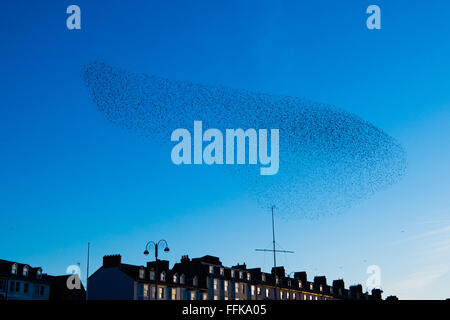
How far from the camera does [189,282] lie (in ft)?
297

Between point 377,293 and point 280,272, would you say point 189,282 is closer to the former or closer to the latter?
point 280,272

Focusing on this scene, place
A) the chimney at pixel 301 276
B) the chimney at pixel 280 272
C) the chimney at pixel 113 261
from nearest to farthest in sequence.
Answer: the chimney at pixel 113 261
the chimney at pixel 280 272
the chimney at pixel 301 276

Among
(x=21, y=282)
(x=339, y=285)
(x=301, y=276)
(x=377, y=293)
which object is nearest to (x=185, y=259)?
(x=21, y=282)

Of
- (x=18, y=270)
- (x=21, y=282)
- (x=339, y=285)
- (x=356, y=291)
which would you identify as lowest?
(x=21, y=282)

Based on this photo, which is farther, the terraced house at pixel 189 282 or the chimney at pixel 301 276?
the chimney at pixel 301 276

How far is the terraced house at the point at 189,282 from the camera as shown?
3209 inches

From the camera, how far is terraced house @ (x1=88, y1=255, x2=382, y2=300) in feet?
267

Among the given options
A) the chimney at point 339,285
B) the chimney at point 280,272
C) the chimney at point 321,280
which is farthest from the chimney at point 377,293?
the chimney at point 280,272

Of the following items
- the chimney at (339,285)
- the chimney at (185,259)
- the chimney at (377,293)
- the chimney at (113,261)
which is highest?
the chimney at (185,259)

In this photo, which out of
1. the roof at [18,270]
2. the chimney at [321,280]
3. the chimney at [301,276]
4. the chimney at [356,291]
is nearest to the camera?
the roof at [18,270]

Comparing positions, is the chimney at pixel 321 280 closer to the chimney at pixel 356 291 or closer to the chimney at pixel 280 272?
the chimney at pixel 356 291

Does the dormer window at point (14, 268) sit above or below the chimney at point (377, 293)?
above
